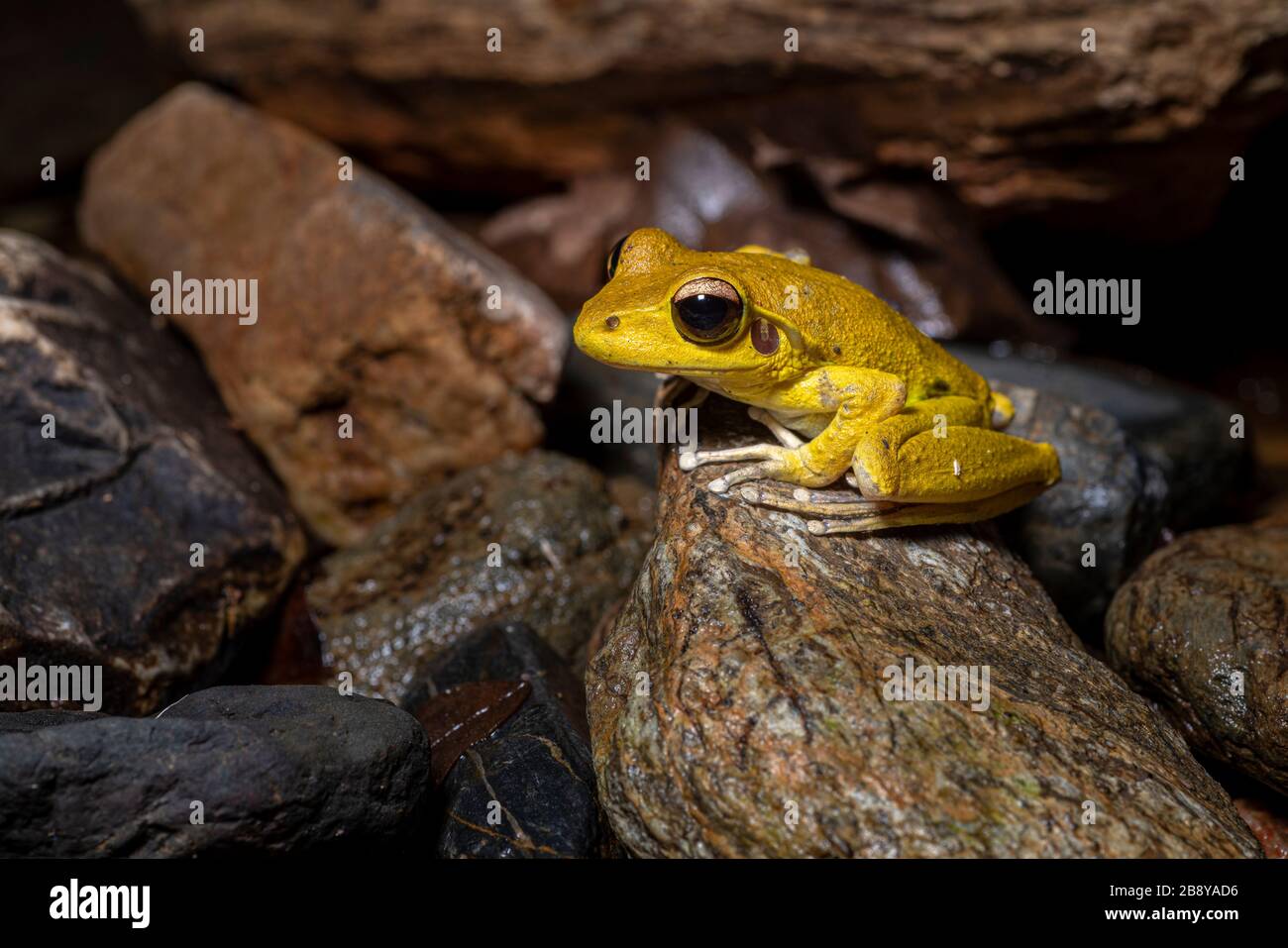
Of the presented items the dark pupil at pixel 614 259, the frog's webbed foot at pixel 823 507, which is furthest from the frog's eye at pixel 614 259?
the frog's webbed foot at pixel 823 507

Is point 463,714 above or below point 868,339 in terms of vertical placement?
below

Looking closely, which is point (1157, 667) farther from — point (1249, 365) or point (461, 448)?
point (1249, 365)

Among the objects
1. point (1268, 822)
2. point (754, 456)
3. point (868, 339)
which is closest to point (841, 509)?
point (754, 456)

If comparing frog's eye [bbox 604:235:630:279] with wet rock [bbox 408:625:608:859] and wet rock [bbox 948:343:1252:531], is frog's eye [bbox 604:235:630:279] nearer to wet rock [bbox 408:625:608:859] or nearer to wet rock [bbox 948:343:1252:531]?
wet rock [bbox 408:625:608:859]

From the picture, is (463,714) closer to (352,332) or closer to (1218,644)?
(352,332)

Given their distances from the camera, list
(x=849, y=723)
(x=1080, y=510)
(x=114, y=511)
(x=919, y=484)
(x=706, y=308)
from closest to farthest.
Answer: (x=849, y=723) < (x=706, y=308) < (x=919, y=484) < (x=114, y=511) < (x=1080, y=510)

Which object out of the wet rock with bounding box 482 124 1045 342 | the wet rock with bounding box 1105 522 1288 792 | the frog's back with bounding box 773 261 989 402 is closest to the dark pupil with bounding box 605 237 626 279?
the frog's back with bounding box 773 261 989 402

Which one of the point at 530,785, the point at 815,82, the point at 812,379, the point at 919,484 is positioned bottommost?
the point at 530,785
